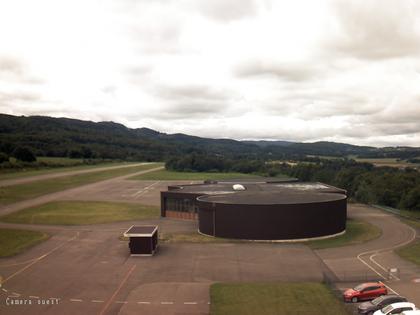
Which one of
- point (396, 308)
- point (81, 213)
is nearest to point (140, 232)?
point (396, 308)

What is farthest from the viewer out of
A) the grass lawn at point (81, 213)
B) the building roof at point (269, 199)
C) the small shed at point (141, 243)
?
the grass lawn at point (81, 213)

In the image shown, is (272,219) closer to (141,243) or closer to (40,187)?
(141,243)

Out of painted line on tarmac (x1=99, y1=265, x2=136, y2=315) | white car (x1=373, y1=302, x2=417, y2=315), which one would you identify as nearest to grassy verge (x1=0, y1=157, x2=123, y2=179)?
painted line on tarmac (x1=99, y1=265, x2=136, y2=315)

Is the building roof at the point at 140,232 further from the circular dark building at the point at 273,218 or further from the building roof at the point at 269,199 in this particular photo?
the building roof at the point at 269,199

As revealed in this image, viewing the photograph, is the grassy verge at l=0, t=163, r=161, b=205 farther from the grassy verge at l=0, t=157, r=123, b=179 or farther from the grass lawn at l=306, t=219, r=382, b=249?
the grass lawn at l=306, t=219, r=382, b=249

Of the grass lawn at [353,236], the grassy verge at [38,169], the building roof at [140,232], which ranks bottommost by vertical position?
the grass lawn at [353,236]

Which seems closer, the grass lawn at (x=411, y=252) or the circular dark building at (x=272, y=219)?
the grass lawn at (x=411, y=252)

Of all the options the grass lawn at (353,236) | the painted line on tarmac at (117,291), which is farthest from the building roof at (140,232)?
the grass lawn at (353,236)

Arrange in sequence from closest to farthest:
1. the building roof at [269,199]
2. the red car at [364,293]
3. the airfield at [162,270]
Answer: the airfield at [162,270] → the red car at [364,293] → the building roof at [269,199]
